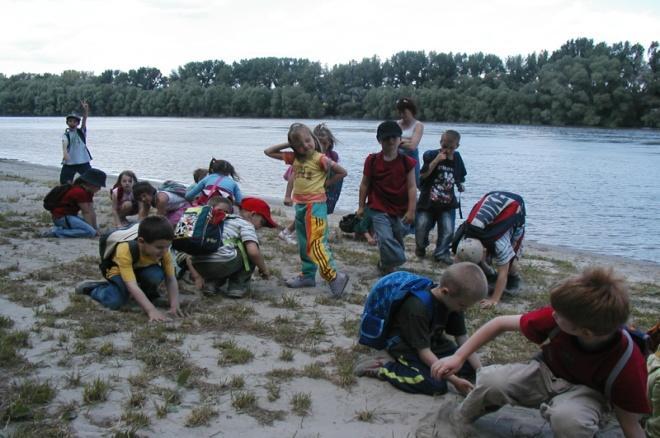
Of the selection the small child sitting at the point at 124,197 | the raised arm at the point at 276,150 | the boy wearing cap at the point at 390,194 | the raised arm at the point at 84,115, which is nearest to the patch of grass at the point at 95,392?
the raised arm at the point at 276,150

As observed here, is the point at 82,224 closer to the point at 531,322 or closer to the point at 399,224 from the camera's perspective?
the point at 399,224

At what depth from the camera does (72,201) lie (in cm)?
836

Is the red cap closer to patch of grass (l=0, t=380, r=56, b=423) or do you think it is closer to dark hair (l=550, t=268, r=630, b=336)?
patch of grass (l=0, t=380, r=56, b=423)

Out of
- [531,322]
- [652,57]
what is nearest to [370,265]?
[531,322]

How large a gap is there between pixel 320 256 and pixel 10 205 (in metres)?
6.81

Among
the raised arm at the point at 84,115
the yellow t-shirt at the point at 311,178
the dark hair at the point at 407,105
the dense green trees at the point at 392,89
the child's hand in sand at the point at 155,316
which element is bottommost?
the child's hand in sand at the point at 155,316

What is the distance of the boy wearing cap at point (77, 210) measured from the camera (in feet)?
27.0

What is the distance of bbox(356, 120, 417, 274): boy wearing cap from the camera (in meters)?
6.75

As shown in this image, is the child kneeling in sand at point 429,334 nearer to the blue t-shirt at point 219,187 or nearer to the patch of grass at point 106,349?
the patch of grass at point 106,349

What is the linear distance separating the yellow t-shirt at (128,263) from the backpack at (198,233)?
0.37 metres

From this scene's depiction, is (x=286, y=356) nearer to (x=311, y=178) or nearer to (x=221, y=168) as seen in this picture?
(x=311, y=178)

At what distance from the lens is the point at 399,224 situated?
6.91m

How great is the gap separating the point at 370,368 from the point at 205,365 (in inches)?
41.8

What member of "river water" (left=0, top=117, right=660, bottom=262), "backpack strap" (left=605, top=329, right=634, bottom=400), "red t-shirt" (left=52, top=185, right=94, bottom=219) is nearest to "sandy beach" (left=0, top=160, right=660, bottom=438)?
"backpack strap" (left=605, top=329, right=634, bottom=400)
